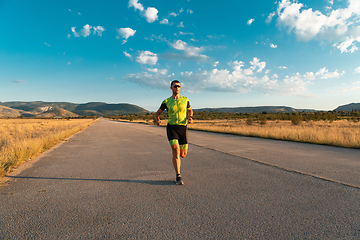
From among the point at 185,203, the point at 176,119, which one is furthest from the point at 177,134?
the point at 185,203

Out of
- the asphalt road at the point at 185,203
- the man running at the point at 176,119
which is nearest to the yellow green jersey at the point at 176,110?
the man running at the point at 176,119

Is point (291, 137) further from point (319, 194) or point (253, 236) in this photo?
point (253, 236)

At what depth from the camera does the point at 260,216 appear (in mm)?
3199

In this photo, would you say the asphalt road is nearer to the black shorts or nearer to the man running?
the man running

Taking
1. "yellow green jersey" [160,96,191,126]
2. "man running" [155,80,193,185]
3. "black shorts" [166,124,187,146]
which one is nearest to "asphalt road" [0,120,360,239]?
"man running" [155,80,193,185]

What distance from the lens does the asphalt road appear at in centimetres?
281

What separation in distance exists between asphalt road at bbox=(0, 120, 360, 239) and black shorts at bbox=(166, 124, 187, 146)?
996mm

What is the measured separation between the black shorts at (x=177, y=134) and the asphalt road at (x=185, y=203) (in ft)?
3.27

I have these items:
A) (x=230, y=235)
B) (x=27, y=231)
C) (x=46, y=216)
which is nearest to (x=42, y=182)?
(x=46, y=216)

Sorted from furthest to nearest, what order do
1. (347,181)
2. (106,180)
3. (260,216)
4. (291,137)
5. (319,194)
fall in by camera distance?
(291,137), (106,180), (347,181), (319,194), (260,216)

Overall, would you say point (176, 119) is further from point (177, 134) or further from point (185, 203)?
point (185, 203)

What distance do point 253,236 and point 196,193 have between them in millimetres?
1689

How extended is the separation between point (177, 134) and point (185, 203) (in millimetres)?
1623

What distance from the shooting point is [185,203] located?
3.74m
